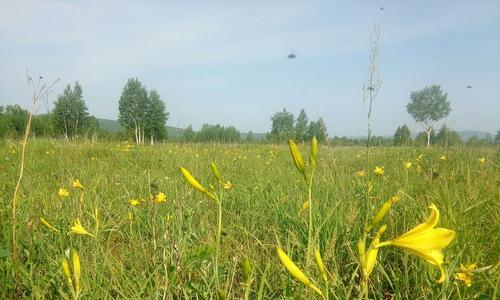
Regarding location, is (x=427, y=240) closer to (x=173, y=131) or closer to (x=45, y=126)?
(x=45, y=126)

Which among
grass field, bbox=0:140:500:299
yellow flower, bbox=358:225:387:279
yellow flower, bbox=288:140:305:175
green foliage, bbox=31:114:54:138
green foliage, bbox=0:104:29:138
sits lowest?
grass field, bbox=0:140:500:299

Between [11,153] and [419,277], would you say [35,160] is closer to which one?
[11,153]

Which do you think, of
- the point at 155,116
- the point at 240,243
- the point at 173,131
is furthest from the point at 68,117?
the point at 173,131

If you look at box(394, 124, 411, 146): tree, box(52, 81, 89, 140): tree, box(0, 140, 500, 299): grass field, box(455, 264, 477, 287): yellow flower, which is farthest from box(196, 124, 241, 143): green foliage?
box(455, 264, 477, 287): yellow flower

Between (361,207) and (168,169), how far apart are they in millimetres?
3131

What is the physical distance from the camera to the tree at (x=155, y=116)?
44.0 m

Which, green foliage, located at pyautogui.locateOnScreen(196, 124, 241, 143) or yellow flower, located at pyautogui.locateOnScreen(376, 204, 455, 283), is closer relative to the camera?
yellow flower, located at pyautogui.locateOnScreen(376, 204, 455, 283)

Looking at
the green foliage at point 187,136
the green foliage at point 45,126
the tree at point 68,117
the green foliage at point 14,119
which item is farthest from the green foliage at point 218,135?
the green foliage at point 14,119

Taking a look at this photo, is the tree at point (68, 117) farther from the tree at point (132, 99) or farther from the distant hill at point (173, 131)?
the tree at point (132, 99)

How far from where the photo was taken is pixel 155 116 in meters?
45.8

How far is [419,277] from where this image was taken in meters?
1.29

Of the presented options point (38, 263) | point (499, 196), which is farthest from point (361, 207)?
point (38, 263)

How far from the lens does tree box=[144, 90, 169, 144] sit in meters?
44.0

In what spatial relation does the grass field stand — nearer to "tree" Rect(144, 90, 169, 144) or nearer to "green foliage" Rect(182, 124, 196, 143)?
"green foliage" Rect(182, 124, 196, 143)
